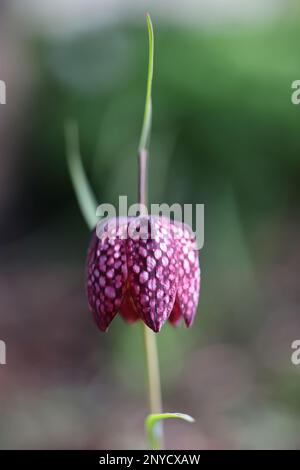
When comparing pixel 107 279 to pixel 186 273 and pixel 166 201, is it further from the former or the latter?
pixel 166 201

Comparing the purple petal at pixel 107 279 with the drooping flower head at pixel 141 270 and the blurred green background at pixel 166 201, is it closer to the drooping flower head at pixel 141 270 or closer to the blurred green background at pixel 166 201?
the drooping flower head at pixel 141 270

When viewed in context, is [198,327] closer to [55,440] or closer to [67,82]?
[55,440]

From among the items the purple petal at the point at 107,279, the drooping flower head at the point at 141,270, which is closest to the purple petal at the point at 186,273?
the drooping flower head at the point at 141,270

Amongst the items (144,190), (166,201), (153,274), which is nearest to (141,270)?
(153,274)

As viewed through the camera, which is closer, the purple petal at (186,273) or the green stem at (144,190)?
the green stem at (144,190)

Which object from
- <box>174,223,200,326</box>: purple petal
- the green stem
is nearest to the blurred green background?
the green stem

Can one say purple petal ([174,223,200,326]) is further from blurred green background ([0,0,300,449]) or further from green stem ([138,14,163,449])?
blurred green background ([0,0,300,449])

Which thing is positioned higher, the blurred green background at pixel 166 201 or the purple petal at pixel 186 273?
the blurred green background at pixel 166 201

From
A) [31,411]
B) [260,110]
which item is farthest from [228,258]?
[31,411]
